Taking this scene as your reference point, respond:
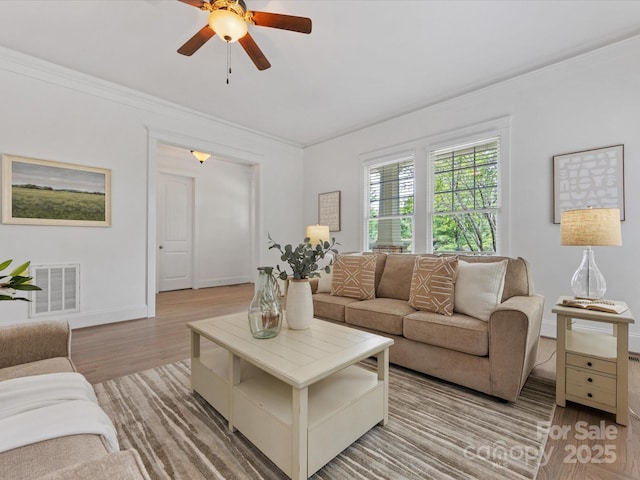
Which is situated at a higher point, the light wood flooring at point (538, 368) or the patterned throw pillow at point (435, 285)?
the patterned throw pillow at point (435, 285)

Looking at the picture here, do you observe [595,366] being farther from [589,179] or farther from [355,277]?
[589,179]

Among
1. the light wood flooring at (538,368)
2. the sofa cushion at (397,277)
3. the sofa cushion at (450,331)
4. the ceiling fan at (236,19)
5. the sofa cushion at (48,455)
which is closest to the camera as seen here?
the sofa cushion at (48,455)

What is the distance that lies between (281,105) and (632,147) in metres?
3.72

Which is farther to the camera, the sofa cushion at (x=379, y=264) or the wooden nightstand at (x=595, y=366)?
the sofa cushion at (x=379, y=264)

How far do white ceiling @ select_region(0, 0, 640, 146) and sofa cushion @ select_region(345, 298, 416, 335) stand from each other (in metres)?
2.37

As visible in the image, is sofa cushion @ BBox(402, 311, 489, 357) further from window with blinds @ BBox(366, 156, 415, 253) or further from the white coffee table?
window with blinds @ BBox(366, 156, 415, 253)

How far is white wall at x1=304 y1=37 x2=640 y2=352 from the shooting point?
2.64 metres

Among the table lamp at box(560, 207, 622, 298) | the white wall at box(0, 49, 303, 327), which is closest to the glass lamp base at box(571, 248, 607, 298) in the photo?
the table lamp at box(560, 207, 622, 298)

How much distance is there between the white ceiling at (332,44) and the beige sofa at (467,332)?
6.56 ft

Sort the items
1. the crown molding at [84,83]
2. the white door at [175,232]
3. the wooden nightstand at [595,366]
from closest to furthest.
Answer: the wooden nightstand at [595,366]
the crown molding at [84,83]
the white door at [175,232]

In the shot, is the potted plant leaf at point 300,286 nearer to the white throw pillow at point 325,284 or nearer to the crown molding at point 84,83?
the white throw pillow at point 325,284

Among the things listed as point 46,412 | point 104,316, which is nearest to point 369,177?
point 104,316

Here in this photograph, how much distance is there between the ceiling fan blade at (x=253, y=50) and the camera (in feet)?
7.55

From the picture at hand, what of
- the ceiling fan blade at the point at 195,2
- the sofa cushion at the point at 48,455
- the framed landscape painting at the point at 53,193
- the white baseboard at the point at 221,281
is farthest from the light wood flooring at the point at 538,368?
the ceiling fan blade at the point at 195,2
